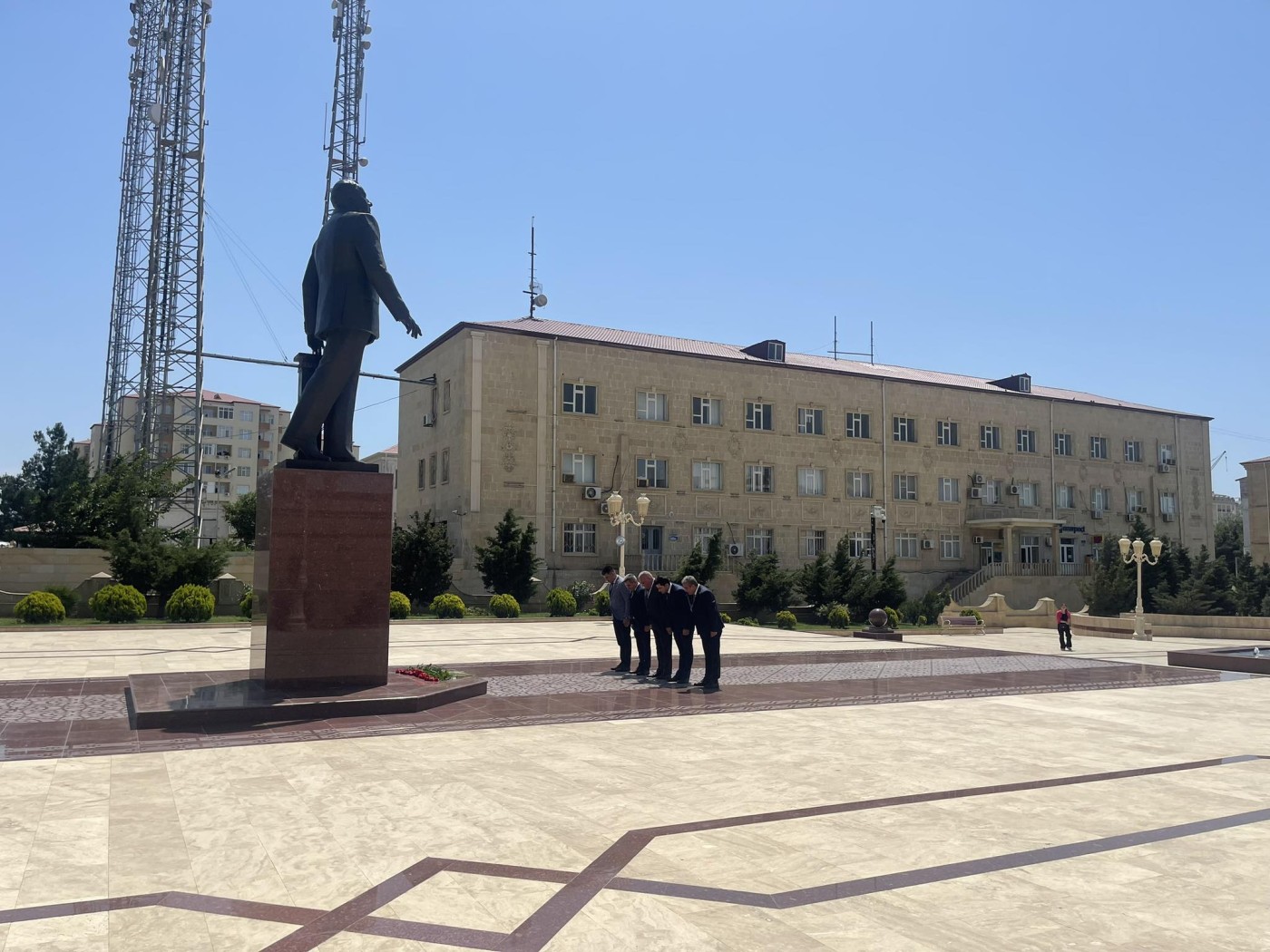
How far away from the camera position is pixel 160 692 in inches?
394

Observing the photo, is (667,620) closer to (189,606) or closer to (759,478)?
(189,606)

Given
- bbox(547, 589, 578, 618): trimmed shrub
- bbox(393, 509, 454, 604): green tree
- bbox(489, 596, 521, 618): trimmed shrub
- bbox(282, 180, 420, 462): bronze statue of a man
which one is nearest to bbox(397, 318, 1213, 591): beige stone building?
bbox(393, 509, 454, 604): green tree

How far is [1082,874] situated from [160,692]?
Result: 875cm

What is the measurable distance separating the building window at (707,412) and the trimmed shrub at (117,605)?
23515 mm

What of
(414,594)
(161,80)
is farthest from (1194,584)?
(161,80)

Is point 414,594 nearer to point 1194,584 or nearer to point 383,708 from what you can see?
point 383,708

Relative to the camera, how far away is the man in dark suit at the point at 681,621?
12438 millimetres

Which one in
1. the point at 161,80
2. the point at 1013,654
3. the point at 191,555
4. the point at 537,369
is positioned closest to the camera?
the point at 1013,654

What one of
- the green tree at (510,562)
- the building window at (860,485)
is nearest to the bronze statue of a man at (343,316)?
the green tree at (510,562)

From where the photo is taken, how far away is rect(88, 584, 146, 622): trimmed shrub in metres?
23.2

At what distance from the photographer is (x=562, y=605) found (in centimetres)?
3019

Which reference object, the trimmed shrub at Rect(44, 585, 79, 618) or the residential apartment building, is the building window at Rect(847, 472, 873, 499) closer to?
the trimmed shrub at Rect(44, 585, 79, 618)

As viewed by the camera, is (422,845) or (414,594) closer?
(422,845)

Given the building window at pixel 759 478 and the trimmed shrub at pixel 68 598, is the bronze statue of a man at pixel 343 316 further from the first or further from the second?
the building window at pixel 759 478
